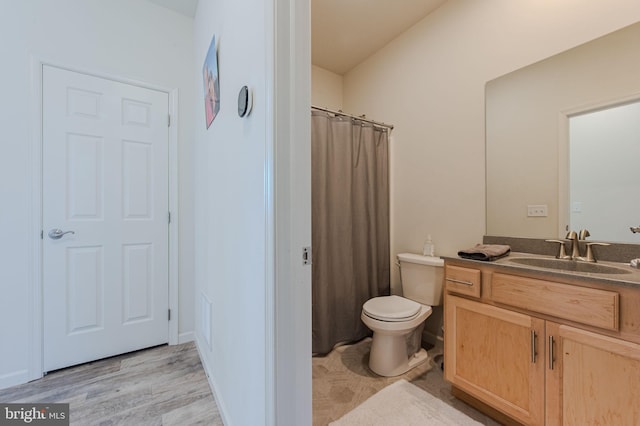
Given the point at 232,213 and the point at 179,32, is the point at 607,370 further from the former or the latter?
the point at 179,32

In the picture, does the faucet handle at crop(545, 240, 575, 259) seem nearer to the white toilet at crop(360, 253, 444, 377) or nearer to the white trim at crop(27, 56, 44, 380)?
the white toilet at crop(360, 253, 444, 377)

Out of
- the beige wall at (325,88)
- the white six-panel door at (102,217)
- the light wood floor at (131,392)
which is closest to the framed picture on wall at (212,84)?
the white six-panel door at (102,217)

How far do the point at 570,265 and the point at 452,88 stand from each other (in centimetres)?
140

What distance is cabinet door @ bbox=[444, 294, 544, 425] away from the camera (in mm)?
1163

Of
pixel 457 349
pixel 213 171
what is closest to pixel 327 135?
pixel 213 171

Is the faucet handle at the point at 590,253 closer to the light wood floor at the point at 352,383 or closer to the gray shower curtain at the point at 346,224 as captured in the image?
the light wood floor at the point at 352,383

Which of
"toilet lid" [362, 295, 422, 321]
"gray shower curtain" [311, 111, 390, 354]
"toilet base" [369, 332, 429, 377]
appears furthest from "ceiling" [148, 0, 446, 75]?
"toilet base" [369, 332, 429, 377]

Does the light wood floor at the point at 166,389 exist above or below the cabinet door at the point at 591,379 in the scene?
below

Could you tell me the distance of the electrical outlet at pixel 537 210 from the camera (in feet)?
5.19

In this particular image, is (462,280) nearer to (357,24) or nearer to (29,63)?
(357,24)

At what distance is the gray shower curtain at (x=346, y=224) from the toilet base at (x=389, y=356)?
41 centimetres

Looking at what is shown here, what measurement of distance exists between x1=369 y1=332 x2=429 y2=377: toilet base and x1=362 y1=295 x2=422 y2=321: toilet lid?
141 millimetres

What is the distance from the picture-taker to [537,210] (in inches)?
63.4

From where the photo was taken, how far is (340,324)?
2162mm
